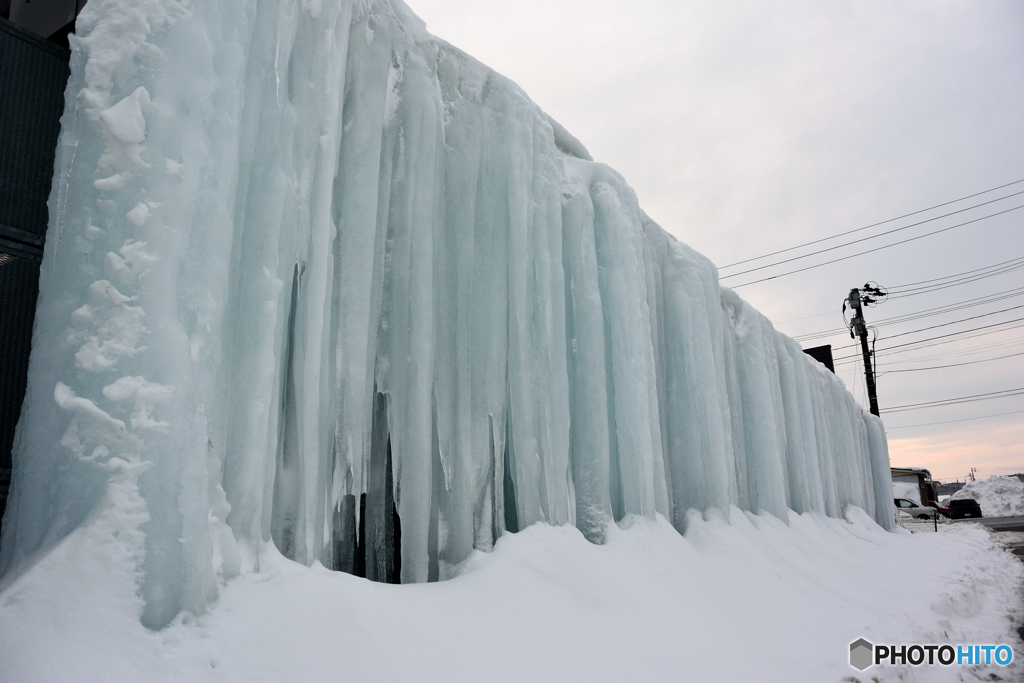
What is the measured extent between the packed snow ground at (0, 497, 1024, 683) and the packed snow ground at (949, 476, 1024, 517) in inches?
1086

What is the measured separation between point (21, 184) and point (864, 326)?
18.1 meters

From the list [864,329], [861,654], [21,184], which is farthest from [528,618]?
[864,329]

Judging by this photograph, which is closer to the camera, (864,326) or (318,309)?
(318,309)

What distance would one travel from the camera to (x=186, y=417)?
1786 millimetres

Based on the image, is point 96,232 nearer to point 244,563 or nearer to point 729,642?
point 244,563

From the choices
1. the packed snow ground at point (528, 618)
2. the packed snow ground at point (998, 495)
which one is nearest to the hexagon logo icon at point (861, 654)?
the packed snow ground at point (528, 618)

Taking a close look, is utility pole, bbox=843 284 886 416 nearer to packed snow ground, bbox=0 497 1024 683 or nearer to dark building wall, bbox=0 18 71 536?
packed snow ground, bbox=0 497 1024 683

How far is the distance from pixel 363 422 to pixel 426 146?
1.43 metres

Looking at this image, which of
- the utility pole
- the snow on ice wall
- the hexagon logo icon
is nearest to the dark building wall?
the snow on ice wall

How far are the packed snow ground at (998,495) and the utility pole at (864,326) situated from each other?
1470 centimetres

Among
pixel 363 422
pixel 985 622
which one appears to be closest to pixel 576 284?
pixel 363 422

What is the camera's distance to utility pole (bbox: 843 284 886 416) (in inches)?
615

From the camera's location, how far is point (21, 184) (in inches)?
86.5

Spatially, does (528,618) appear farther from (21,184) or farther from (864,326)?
(864,326)
